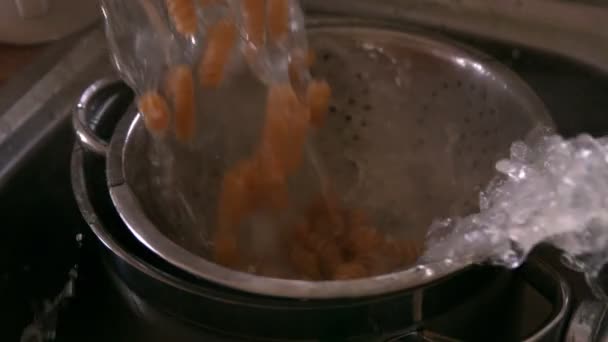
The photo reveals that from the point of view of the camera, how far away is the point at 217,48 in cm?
44

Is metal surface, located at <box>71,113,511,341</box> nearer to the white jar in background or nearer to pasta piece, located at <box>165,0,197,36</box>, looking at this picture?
pasta piece, located at <box>165,0,197,36</box>

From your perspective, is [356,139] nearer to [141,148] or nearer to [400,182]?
[400,182]

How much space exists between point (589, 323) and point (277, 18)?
240 millimetres

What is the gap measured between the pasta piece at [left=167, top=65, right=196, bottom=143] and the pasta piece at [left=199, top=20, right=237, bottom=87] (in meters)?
0.01

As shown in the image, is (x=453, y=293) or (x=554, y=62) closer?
(x=453, y=293)

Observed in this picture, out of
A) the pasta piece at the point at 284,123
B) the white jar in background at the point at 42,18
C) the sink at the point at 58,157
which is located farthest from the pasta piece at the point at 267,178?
the white jar in background at the point at 42,18

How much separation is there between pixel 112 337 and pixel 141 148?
11 centimetres

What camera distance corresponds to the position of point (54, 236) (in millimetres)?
513

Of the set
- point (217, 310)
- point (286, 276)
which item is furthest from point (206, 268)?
point (286, 276)

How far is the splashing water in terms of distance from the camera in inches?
13.3

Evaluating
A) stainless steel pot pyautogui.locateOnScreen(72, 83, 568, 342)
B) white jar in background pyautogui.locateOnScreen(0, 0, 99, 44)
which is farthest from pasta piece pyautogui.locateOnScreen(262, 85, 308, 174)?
white jar in background pyautogui.locateOnScreen(0, 0, 99, 44)

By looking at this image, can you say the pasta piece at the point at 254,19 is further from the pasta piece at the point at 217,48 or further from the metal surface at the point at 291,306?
the metal surface at the point at 291,306

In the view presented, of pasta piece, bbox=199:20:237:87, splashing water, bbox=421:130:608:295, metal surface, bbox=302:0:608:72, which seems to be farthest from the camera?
metal surface, bbox=302:0:608:72

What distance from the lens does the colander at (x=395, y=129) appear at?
0.47 metres
